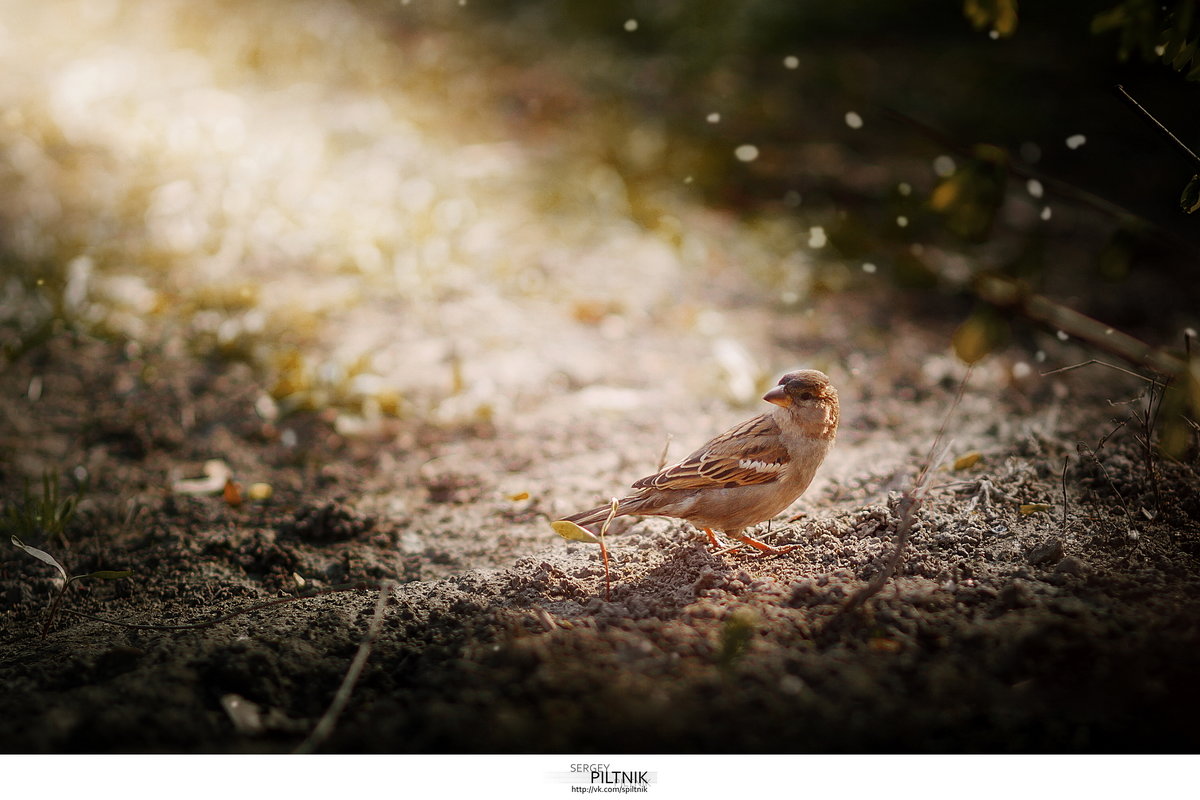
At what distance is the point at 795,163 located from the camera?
6.59 meters

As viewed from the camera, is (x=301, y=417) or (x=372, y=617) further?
(x=301, y=417)

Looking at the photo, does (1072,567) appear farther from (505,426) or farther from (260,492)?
(260,492)

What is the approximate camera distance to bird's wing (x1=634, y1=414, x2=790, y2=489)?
2783 millimetres

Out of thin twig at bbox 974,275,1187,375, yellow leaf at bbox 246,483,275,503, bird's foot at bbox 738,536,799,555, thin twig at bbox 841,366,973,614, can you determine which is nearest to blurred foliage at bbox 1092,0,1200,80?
thin twig at bbox 974,275,1187,375

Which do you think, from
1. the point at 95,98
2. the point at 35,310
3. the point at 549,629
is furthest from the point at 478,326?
the point at 95,98

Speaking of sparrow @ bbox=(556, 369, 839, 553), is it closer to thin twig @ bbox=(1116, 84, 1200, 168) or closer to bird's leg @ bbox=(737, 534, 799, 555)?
bird's leg @ bbox=(737, 534, 799, 555)

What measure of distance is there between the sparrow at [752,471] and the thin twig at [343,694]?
0.76 m

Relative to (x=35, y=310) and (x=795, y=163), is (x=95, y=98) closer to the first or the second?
(x=35, y=310)

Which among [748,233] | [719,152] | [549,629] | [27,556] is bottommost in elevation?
[27,556]

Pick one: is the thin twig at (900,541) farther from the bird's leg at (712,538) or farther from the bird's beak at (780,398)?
the bird's leg at (712,538)

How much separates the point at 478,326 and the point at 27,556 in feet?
8.17

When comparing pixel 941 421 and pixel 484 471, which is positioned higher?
pixel 941 421

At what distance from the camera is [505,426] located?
13.6ft

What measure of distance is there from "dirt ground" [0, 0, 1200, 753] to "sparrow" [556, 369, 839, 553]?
0.58 feet
